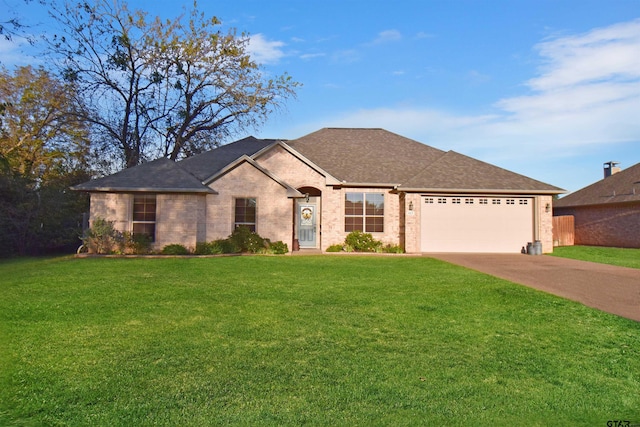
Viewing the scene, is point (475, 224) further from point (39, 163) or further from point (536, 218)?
point (39, 163)

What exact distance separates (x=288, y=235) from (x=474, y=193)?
8.58 meters

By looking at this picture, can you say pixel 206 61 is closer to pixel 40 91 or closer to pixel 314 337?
pixel 40 91

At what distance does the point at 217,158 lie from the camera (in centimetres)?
2155

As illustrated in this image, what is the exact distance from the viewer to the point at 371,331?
6547 millimetres

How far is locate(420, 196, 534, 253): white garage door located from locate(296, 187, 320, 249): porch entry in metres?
4.80

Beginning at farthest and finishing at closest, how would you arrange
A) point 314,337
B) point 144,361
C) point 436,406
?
point 314,337 < point 144,361 < point 436,406

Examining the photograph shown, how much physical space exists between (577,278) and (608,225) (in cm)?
1640

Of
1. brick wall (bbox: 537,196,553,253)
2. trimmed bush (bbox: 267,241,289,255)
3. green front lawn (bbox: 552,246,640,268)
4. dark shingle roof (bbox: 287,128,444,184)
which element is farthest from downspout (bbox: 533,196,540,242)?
trimmed bush (bbox: 267,241,289,255)

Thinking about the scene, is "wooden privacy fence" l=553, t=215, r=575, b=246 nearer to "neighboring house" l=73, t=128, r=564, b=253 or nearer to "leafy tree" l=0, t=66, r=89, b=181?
"neighboring house" l=73, t=128, r=564, b=253

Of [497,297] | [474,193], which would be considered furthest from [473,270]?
[474,193]

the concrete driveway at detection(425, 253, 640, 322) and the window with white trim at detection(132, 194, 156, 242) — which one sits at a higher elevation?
the window with white trim at detection(132, 194, 156, 242)

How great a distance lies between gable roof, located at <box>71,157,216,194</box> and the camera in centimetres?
1739

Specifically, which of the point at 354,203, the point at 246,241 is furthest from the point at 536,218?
the point at 246,241

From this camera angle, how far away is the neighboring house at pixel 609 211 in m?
23.7
